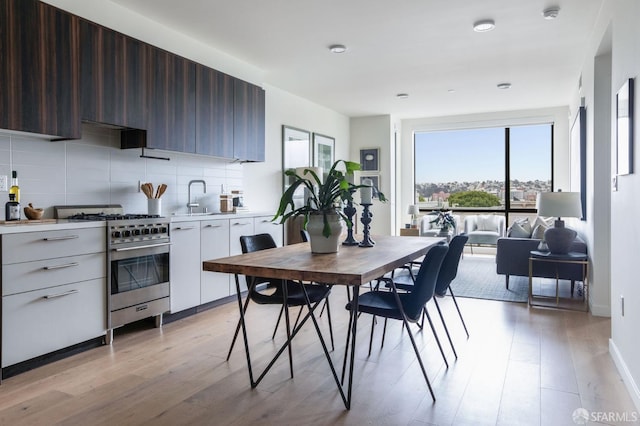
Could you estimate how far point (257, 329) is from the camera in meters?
3.63

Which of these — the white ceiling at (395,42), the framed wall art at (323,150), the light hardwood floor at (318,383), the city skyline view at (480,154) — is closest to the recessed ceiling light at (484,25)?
the white ceiling at (395,42)

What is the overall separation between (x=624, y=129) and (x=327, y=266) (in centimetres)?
189

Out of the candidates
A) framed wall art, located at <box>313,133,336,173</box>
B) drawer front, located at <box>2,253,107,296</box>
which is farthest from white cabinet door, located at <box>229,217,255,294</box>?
framed wall art, located at <box>313,133,336,173</box>

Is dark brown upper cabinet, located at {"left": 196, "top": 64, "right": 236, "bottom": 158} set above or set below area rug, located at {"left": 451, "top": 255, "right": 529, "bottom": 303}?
above

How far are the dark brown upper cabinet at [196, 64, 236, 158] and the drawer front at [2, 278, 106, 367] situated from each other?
5.63ft

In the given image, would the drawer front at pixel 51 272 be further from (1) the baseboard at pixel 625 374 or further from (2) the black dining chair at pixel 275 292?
(1) the baseboard at pixel 625 374

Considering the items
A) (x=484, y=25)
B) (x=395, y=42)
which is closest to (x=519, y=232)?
(x=484, y=25)

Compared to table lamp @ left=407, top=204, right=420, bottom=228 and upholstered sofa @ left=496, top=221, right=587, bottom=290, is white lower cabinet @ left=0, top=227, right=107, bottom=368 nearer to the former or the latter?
upholstered sofa @ left=496, top=221, right=587, bottom=290

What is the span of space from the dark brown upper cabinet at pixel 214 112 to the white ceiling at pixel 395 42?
371 mm

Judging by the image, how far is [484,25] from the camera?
3990 mm

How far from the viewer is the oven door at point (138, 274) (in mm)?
3355

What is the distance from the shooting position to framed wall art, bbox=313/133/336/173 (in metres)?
7.22

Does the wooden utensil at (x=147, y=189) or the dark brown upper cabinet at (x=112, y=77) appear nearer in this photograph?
the dark brown upper cabinet at (x=112, y=77)

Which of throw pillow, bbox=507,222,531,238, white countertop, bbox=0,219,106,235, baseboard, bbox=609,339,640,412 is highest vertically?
white countertop, bbox=0,219,106,235
